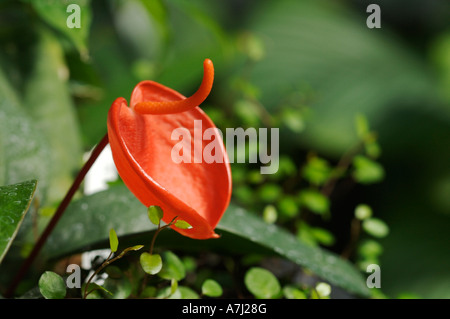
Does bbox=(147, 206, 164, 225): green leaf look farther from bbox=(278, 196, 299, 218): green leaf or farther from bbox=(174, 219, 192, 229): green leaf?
bbox=(278, 196, 299, 218): green leaf

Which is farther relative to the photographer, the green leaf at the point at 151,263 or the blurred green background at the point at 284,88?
the blurred green background at the point at 284,88

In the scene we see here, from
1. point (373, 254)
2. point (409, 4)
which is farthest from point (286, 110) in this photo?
point (409, 4)

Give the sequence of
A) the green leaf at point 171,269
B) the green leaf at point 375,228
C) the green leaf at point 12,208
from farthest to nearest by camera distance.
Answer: the green leaf at point 375,228, the green leaf at point 171,269, the green leaf at point 12,208

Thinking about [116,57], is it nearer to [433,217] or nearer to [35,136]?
[35,136]

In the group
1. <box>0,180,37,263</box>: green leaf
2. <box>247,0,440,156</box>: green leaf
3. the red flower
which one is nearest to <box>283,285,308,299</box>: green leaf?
the red flower

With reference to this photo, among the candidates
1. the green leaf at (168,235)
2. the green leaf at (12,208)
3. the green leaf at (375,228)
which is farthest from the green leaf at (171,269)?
the green leaf at (375,228)

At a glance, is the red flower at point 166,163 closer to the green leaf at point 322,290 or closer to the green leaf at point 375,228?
the green leaf at point 322,290

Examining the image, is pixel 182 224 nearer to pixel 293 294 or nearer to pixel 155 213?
pixel 155 213
